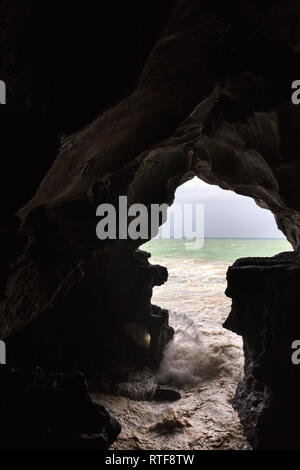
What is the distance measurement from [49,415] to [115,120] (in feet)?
15.5

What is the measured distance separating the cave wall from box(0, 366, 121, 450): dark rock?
128 centimetres

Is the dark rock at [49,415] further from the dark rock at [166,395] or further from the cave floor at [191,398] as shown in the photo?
the dark rock at [166,395]

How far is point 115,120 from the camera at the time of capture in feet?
14.1

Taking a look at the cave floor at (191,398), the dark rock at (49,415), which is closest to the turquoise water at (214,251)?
the cave floor at (191,398)

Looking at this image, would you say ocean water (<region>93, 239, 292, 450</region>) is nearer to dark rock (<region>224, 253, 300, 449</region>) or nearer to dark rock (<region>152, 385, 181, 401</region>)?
dark rock (<region>152, 385, 181, 401</region>)

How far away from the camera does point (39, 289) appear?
19.9ft

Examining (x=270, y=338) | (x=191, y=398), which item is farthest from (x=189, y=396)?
(x=270, y=338)

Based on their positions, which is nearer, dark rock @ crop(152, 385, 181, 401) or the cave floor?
the cave floor

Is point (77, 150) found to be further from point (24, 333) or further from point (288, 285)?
point (24, 333)

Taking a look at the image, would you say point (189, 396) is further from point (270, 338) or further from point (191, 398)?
point (270, 338)

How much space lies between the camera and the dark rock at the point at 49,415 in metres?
3.79

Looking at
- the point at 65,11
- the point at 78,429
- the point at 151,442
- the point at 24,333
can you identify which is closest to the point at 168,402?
the point at 151,442

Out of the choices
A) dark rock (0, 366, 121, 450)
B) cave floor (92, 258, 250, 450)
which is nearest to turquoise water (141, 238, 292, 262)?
cave floor (92, 258, 250, 450)

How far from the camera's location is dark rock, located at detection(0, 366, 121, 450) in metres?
3.79
